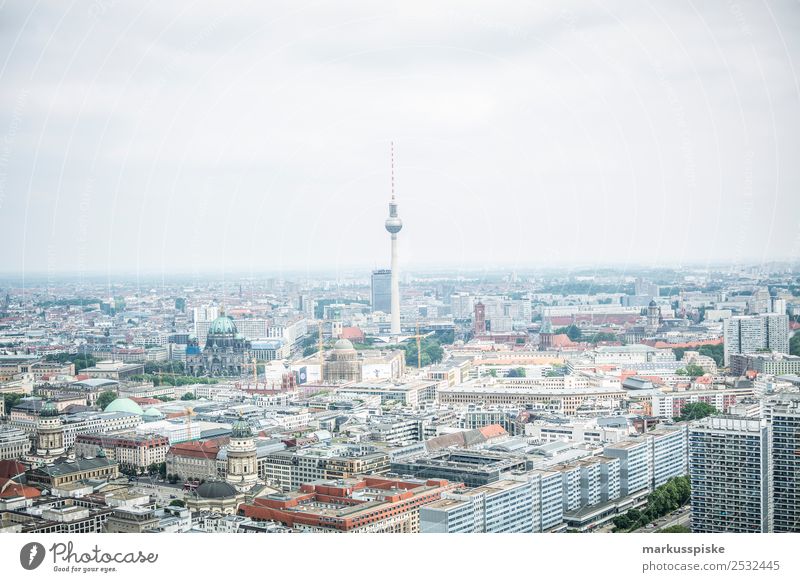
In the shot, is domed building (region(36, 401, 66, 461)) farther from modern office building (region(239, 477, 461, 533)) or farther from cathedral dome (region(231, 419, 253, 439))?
modern office building (region(239, 477, 461, 533))

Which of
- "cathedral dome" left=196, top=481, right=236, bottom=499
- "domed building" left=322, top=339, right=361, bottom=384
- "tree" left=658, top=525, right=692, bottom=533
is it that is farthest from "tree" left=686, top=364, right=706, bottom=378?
"cathedral dome" left=196, top=481, right=236, bottom=499

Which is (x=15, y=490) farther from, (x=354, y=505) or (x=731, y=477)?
(x=731, y=477)

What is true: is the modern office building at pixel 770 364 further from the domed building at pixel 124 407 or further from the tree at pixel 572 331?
the domed building at pixel 124 407

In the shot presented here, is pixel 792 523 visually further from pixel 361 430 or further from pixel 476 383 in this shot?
pixel 476 383

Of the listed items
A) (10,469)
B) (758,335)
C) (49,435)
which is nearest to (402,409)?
(49,435)

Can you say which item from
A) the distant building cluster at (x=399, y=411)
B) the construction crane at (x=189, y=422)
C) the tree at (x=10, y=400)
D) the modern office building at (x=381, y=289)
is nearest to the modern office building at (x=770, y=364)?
the distant building cluster at (x=399, y=411)

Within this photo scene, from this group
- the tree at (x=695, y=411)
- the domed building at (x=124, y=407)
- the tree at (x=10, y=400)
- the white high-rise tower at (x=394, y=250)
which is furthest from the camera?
the white high-rise tower at (x=394, y=250)
